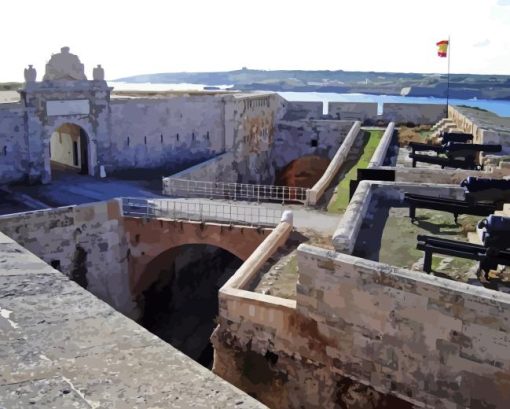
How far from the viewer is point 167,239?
13.0 m

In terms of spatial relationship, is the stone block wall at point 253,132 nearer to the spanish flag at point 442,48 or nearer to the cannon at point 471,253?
the spanish flag at point 442,48

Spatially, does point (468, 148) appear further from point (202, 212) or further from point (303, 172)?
point (303, 172)

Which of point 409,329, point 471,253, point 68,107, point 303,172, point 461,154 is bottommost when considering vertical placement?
point 303,172

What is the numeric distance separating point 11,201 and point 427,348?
11093 millimetres

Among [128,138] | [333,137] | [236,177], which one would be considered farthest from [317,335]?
[333,137]

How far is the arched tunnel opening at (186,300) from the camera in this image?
1409 centimetres

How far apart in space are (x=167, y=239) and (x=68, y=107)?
583cm

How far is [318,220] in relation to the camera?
41.6 ft

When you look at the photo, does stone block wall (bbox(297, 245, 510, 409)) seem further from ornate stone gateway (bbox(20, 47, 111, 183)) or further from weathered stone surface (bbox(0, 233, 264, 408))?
ornate stone gateway (bbox(20, 47, 111, 183))

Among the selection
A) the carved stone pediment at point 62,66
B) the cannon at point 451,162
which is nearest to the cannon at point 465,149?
the cannon at point 451,162

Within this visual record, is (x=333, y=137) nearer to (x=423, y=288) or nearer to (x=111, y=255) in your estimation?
(x=111, y=255)

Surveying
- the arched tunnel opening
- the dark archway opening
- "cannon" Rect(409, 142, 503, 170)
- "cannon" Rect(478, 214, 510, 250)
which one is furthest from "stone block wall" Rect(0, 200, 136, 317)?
the dark archway opening

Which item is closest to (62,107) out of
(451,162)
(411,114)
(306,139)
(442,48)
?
(451,162)

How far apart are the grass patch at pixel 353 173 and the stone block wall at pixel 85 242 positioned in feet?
16.6
